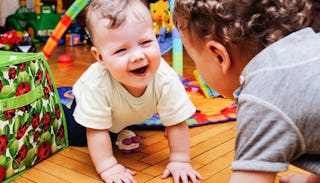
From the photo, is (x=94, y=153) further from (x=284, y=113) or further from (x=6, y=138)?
(x=284, y=113)

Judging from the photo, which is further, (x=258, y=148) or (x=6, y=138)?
(x=6, y=138)

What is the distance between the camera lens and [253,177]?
1.67 feet

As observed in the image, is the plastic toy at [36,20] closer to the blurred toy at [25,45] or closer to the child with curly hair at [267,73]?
the blurred toy at [25,45]

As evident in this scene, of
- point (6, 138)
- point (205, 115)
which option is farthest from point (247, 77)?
point (205, 115)

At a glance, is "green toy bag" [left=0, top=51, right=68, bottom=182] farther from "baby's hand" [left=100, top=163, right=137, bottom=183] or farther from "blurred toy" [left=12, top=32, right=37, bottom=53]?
"blurred toy" [left=12, top=32, right=37, bottom=53]

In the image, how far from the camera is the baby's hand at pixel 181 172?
0.83 meters

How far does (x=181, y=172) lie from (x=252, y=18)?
0.40 metres

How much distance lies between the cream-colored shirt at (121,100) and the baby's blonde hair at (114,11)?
116mm

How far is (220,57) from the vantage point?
22.7 inches

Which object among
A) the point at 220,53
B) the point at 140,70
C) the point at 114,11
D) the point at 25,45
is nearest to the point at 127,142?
the point at 140,70

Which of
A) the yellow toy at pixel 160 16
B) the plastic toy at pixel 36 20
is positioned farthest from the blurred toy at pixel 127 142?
the plastic toy at pixel 36 20

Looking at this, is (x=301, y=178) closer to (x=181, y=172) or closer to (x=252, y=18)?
(x=181, y=172)

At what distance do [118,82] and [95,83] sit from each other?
0.15ft

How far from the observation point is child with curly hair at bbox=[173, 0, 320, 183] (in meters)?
0.48
